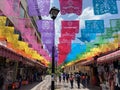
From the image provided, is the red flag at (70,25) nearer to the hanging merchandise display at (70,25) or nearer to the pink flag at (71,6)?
the hanging merchandise display at (70,25)

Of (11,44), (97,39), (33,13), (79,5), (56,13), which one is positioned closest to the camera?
(56,13)

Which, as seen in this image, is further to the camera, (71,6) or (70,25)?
(70,25)

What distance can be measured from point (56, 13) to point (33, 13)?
10.9 feet

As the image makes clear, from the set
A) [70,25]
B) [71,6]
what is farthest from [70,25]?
[71,6]

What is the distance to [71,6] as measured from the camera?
17.0m

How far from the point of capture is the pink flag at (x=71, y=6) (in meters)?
16.9

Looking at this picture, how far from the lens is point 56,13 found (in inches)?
595

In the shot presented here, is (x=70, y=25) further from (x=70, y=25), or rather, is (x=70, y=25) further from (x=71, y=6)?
(x=71, y=6)

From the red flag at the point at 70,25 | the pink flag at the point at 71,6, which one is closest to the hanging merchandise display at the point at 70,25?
the red flag at the point at 70,25

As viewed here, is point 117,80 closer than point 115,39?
Yes

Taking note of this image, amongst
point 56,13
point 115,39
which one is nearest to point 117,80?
point 115,39

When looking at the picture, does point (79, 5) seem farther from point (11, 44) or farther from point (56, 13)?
point (11, 44)

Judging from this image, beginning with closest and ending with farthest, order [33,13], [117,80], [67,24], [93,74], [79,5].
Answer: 1. [79,5]
2. [33,13]
3. [117,80]
4. [67,24]
5. [93,74]

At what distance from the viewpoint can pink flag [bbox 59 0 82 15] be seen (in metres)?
16.9
